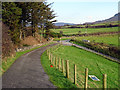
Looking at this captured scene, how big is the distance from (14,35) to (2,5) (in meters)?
5.92

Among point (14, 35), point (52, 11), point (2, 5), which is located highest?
point (52, 11)

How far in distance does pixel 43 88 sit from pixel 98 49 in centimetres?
3647

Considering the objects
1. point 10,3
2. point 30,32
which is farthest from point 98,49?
point 10,3

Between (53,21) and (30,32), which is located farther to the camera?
(53,21)

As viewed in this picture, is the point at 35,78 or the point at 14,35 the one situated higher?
the point at 14,35

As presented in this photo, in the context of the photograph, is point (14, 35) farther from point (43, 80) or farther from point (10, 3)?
point (43, 80)

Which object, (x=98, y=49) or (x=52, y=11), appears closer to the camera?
(x=98, y=49)

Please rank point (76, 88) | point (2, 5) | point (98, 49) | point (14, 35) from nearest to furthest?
point (76, 88) < point (2, 5) < point (14, 35) < point (98, 49)

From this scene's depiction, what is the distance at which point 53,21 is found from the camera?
223 ft

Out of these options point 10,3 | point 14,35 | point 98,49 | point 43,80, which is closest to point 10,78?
point 43,80

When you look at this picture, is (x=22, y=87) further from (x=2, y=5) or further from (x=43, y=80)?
(x=2, y=5)

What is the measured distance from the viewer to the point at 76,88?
10.3 metres

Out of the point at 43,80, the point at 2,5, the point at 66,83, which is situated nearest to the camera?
the point at 66,83

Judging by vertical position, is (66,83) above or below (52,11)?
below
